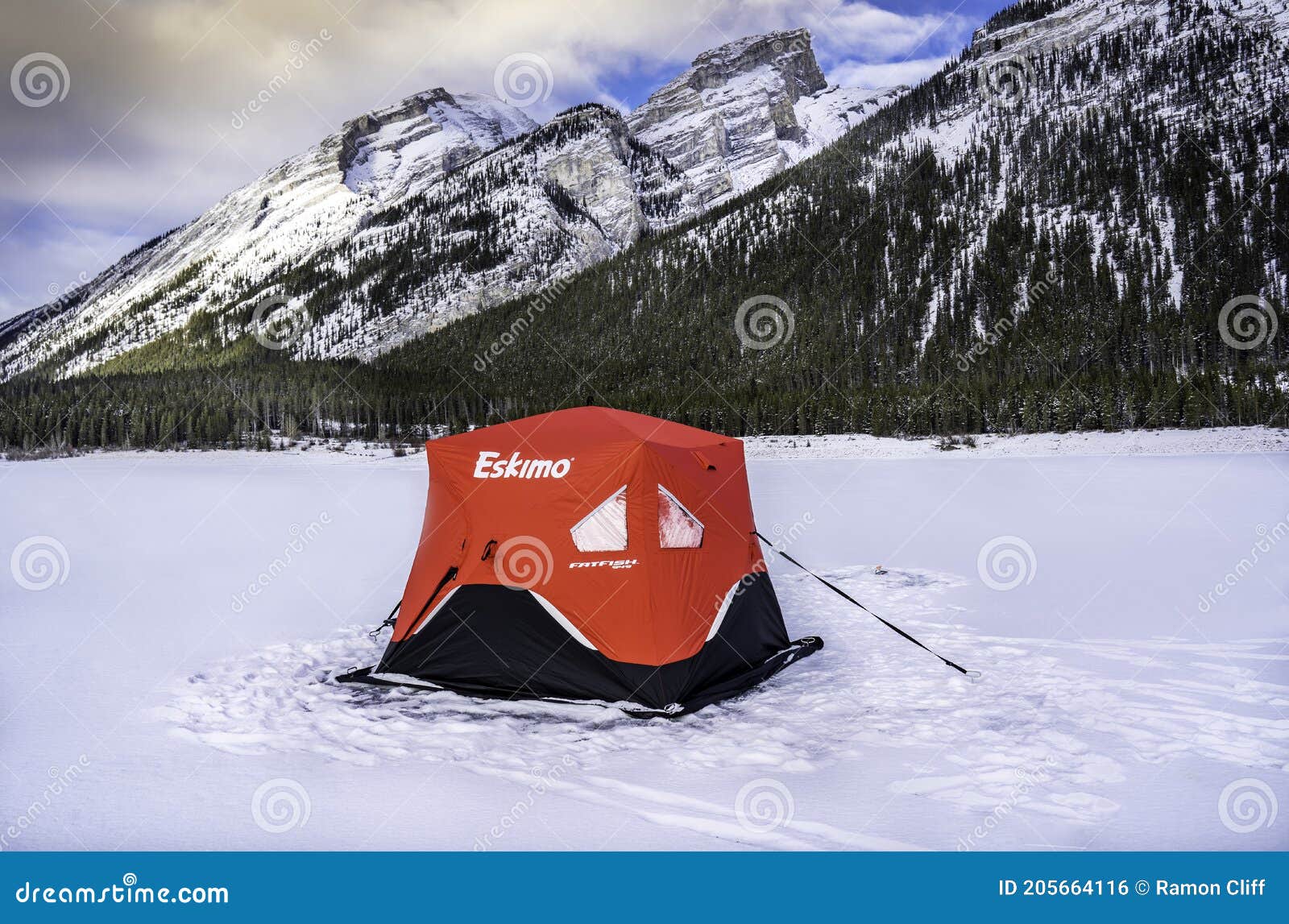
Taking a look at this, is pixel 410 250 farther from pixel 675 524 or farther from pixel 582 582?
pixel 582 582

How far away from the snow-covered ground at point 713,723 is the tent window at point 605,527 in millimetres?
1299

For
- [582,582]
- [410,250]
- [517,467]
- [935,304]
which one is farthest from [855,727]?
[410,250]

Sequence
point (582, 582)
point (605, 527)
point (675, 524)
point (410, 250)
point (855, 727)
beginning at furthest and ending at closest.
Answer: point (410, 250)
point (675, 524)
point (605, 527)
point (582, 582)
point (855, 727)

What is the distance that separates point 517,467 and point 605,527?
3.18ft

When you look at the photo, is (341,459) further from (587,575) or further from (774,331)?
(774,331)

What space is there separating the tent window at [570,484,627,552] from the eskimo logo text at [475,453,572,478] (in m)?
0.44

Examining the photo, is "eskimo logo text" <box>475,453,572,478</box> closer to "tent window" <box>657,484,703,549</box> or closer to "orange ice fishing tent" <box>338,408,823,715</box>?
"orange ice fishing tent" <box>338,408,823,715</box>

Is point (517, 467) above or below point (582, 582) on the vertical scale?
above

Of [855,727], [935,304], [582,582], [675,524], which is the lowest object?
[855,727]

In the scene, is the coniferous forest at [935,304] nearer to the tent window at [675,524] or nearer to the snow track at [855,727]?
the snow track at [855,727]

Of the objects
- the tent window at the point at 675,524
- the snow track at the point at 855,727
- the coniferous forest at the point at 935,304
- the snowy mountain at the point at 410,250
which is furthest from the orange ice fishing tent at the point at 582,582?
the snowy mountain at the point at 410,250

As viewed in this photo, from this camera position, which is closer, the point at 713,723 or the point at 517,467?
the point at 713,723

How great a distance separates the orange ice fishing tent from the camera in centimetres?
573

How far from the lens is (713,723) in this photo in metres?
5.27
